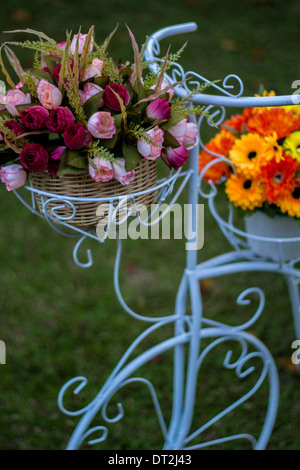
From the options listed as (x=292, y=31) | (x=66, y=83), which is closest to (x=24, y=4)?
(x=292, y=31)

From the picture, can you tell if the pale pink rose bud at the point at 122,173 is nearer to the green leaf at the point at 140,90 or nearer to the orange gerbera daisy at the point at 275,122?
the green leaf at the point at 140,90

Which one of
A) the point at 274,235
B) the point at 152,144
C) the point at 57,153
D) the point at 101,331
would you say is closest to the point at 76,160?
the point at 57,153

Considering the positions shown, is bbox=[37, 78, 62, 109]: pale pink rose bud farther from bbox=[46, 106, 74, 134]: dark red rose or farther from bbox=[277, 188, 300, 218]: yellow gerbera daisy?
bbox=[277, 188, 300, 218]: yellow gerbera daisy

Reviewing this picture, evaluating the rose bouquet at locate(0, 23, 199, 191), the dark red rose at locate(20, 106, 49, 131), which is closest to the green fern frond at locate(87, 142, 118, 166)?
the rose bouquet at locate(0, 23, 199, 191)

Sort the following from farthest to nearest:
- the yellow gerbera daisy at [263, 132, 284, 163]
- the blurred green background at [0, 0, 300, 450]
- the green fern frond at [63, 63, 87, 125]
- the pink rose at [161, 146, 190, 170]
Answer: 1. the blurred green background at [0, 0, 300, 450]
2. the yellow gerbera daisy at [263, 132, 284, 163]
3. the pink rose at [161, 146, 190, 170]
4. the green fern frond at [63, 63, 87, 125]

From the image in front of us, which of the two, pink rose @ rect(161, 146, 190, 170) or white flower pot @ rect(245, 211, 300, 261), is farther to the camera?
white flower pot @ rect(245, 211, 300, 261)

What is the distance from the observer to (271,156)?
117cm

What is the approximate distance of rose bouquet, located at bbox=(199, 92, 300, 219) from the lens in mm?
1184

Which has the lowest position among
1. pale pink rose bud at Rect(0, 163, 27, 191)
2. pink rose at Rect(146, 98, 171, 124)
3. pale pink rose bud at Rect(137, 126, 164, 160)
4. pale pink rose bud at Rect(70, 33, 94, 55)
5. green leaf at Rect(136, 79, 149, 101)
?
pale pink rose bud at Rect(0, 163, 27, 191)

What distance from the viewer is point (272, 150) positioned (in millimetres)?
1182

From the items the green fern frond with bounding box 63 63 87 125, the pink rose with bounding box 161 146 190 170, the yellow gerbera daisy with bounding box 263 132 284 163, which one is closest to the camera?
the green fern frond with bounding box 63 63 87 125

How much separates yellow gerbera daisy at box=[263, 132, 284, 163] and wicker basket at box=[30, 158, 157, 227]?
0.88ft

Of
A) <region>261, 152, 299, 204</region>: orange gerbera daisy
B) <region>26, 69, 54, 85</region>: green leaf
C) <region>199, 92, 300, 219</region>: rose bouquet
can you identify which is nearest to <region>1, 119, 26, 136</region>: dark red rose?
<region>26, 69, 54, 85</region>: green leaf

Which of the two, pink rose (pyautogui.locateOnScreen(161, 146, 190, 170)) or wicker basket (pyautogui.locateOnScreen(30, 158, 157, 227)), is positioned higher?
pink rose (pyautogui.locateOnScreen(161, 146, 190, 170))
